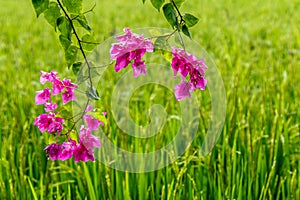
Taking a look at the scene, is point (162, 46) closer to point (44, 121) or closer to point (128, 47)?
point (128, 47)

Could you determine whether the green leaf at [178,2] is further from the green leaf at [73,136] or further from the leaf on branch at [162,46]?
the green leaf at [73,136]

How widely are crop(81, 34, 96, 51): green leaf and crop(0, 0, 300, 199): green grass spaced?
16.2 inches

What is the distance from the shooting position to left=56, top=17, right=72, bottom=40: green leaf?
2.84 ft

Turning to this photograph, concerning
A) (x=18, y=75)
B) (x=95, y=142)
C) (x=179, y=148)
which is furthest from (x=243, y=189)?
(x=18, y=75)

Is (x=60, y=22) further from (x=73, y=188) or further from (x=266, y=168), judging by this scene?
(x=266, y=168)

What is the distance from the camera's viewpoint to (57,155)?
919 millimetres

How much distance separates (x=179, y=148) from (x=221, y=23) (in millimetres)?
3216

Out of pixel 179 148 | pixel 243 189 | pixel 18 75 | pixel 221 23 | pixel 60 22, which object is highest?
pixel 221 23

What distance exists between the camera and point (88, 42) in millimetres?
913

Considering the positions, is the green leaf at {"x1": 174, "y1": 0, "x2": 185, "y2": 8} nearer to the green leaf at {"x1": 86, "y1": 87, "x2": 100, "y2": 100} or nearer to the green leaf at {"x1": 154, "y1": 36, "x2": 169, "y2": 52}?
the green leaf at {"x1": 154, "y1": 36, "x2": 169, "y2": 52}

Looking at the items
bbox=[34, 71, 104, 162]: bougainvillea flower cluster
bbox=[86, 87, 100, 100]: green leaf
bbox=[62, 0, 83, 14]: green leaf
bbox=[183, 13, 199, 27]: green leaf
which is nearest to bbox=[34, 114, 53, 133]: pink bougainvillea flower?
bbox=[34, 71, 104, 162]: bougainvillea flower cluster

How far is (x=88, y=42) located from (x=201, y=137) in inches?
38.6

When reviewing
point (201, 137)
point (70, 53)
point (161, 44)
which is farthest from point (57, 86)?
point (201, 137)

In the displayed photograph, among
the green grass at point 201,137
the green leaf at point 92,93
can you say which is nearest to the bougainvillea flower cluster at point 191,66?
the green leaf at point 92,93
